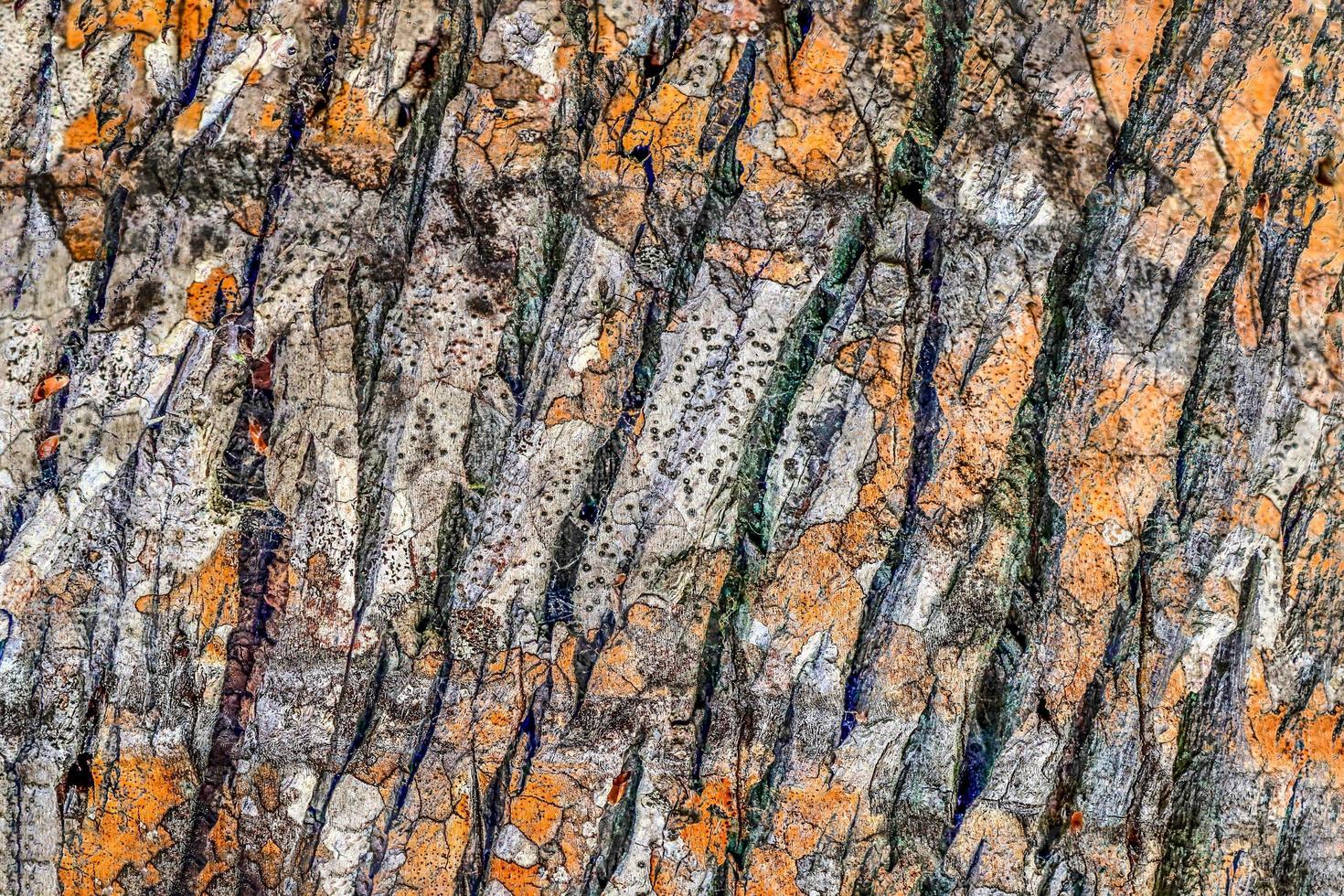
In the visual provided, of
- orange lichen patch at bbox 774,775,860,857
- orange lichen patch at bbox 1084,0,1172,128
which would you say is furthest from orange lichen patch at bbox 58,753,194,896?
orange lichen patch at bbox 1084,0,1172,128

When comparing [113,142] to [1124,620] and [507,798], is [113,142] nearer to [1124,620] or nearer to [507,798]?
[507,798]

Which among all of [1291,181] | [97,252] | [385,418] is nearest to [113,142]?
[97,252]

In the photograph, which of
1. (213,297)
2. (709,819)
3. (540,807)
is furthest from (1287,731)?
(213,297)

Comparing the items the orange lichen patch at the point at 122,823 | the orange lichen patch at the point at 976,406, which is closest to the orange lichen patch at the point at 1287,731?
the orange lichen patch at the point at 976,406

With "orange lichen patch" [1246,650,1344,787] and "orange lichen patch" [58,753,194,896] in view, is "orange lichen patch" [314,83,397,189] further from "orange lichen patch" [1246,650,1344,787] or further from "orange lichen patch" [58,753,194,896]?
"orange lichen patch" [1246,650,1344,787]

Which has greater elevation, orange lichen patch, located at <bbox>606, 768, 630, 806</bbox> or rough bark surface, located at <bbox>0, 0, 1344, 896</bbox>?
rough bark surface, located at <bbox>0, 0, 1344, 896</bbox>

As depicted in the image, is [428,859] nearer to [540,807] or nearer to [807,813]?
[540,807]

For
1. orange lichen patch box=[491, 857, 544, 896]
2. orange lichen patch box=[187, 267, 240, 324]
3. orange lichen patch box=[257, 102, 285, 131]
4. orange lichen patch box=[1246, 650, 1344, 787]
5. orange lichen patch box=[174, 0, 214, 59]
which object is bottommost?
orange lichen patch box=[491, 857, 544, 896]
